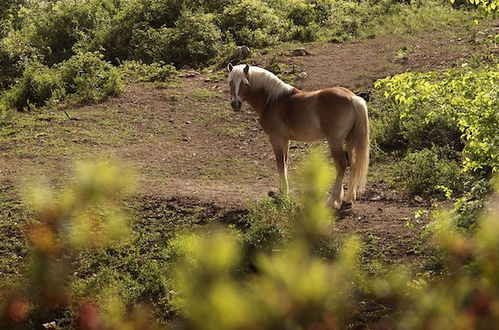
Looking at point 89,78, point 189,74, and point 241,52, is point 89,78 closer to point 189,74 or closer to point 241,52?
point 189,74

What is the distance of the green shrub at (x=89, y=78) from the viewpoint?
12.8m

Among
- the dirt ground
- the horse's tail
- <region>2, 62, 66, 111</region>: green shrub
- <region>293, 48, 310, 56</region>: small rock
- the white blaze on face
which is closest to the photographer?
the horse's tail

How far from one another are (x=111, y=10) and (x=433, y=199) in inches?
556

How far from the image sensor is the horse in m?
7.26

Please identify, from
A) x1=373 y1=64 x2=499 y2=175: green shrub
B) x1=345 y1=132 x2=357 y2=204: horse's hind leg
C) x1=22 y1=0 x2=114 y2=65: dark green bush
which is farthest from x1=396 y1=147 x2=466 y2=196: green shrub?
x1=22 y1=0 x2=114 y2=65: dark green bush

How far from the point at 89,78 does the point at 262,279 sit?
1144cm

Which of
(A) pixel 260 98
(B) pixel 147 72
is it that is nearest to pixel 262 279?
(A) pixel 260 98

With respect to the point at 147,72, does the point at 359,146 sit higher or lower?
higher

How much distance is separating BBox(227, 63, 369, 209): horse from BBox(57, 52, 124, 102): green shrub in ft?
18.8

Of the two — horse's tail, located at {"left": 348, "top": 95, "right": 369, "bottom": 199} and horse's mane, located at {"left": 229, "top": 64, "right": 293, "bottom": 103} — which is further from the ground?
horse's mane, located at {"left": 229, "top": 64, "right": 293, "bottom": 103}

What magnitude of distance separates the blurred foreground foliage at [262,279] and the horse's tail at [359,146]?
1049 millimetres

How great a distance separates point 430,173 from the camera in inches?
324

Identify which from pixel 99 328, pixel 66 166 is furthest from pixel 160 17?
pixel 99 328

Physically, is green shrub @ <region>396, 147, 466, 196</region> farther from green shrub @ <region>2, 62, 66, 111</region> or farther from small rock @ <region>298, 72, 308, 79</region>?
green shrub @ <region>2, 62, 66, 111</region>
